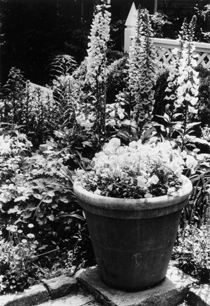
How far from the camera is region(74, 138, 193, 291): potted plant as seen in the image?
3.02 m

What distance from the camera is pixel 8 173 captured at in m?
4.21

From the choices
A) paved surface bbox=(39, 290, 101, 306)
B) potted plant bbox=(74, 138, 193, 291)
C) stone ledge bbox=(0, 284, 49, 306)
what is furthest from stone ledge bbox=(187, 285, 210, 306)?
stone ledge bbox=(0, 284, 49, 306)

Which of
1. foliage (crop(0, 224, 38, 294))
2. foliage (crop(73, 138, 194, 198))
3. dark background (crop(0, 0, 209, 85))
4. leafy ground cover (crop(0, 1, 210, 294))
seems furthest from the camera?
dark background (crop(0, 0, 209, 85))

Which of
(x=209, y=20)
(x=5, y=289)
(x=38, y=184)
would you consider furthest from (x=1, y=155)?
(x=209, y=20)

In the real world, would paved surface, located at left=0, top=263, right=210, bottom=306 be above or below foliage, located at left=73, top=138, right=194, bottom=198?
below

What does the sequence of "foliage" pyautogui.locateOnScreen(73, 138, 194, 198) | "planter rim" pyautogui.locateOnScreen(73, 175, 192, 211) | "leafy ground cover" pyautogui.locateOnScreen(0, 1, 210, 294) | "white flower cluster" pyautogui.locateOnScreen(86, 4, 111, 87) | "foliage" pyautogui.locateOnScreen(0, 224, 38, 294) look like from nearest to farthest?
"planter rim" pyautogui.locateOnScreen(73, 175, 192, 211) < "foliage" pyautogui.locateOnScreen(73, 138, 194, 198) < "foliage" pyautogui.locateOnScreen(0, 224, 38, 294) < "leafy ground cover" pyautogui.locateOnScreen(0, 1, 210, 294) < "white flower cluster" pyautogui.locateOnScreen(86, 4, 111, 87)

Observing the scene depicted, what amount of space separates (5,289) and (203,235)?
1.48m

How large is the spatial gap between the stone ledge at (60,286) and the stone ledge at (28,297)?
0.04 meters

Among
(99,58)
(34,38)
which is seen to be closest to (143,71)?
(99,58)

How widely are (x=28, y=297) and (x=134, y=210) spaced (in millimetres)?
962

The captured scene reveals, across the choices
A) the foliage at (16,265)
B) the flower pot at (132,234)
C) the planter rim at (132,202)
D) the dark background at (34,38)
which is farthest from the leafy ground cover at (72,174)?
the dark background at (34,38)

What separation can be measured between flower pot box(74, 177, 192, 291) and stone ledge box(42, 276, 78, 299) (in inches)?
9.6

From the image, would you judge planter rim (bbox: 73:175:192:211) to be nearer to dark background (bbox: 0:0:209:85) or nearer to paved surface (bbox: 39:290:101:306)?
paved surface (bbox: 39:290:101:306)

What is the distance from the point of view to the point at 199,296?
3.22 metres
